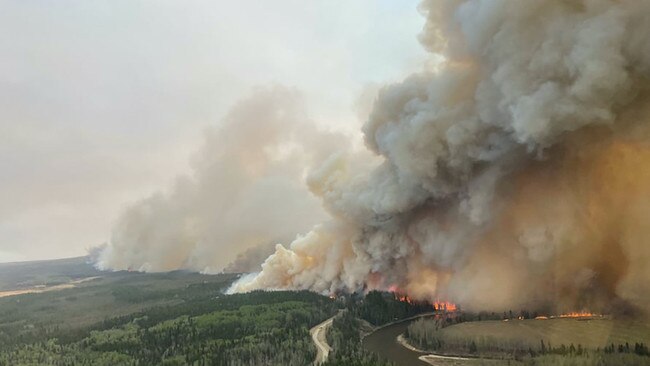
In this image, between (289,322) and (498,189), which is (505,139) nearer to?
(498,189)

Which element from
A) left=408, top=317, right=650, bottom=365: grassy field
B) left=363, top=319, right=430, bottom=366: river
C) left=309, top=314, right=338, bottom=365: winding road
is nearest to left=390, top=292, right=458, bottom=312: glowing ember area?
left=363, top=319, right=430, bottom=366: river

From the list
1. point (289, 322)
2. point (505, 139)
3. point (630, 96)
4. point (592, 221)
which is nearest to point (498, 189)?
point (505, 139)

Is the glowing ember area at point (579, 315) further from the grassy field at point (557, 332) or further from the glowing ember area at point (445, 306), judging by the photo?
the glowing ember area at point (445, 306)

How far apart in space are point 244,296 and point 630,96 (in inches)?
4432

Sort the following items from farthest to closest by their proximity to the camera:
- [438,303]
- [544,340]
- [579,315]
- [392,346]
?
1. [438,303]
2. [579,315]
3. [392,346]
4. [544,340]

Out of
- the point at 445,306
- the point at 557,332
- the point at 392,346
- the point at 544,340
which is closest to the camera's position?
the point at 544,340

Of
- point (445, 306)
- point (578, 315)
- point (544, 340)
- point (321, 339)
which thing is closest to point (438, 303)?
point (445, 306)

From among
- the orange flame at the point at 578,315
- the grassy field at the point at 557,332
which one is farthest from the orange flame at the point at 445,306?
the orange flame at the point at 578,315

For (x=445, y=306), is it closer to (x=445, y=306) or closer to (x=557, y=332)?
(x=445, y=306)

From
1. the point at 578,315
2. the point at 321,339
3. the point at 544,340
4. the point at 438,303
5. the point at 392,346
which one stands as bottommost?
the point at 392,346

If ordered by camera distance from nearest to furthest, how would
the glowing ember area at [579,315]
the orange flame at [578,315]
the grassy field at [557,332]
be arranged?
the grassy field at [557,332] < the glowing ember area at [579,315] < the orange flame at [578,315]

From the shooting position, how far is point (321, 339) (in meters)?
104

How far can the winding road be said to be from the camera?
89.3 meters

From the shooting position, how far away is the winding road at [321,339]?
293ft
